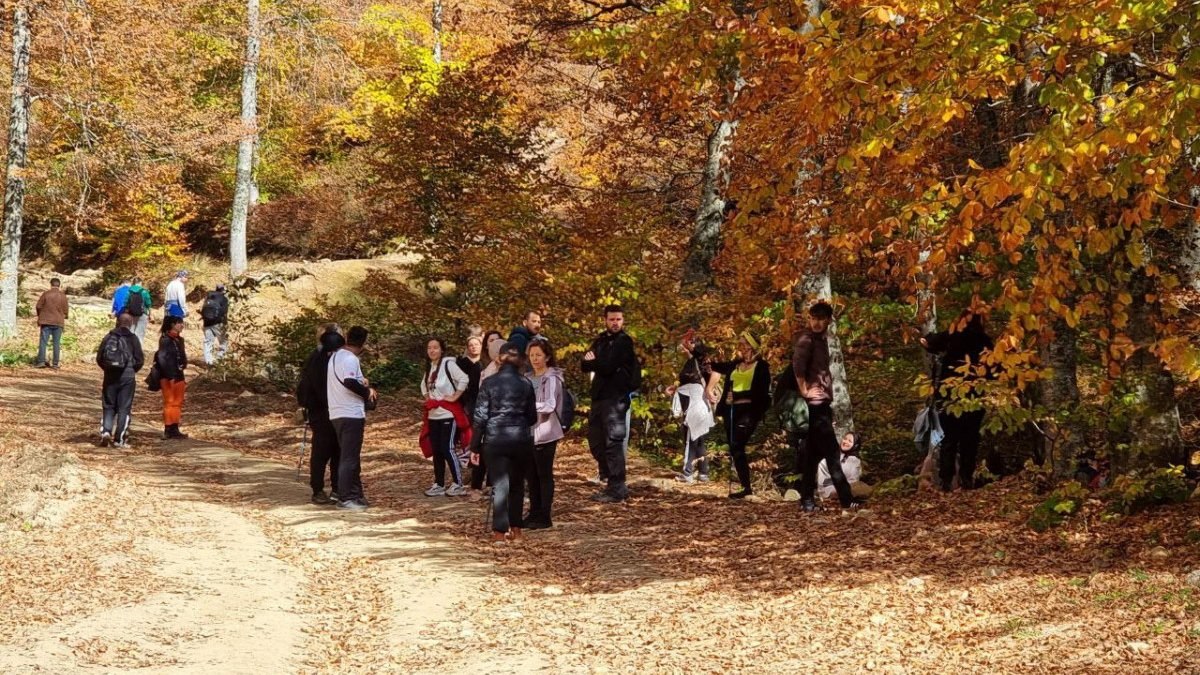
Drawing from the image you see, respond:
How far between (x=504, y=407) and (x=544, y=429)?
0.65m

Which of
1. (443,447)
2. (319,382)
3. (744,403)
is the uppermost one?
(319,382)

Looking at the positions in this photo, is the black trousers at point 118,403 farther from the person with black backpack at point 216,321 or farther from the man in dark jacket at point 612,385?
the person with black backpack at point 216,321

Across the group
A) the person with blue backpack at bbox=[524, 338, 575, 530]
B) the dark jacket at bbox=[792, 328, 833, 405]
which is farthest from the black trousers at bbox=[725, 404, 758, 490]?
the person with blue backpack at bbox=[524, 338, 575, 530]

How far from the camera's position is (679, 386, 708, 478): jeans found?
14.0m

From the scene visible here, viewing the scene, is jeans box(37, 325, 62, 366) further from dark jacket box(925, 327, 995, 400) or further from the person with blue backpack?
dark jacket box(925, 327, 995, 400)

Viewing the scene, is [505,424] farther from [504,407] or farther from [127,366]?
[127,366]

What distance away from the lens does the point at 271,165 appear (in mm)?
37250

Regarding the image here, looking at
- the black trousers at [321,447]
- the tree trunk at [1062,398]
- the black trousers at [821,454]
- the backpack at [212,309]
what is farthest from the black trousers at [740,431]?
the backpack at [212,309]

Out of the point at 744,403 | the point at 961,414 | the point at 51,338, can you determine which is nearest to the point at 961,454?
the point at 961,414

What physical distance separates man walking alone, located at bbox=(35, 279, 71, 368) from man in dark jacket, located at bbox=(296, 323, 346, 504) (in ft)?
42.1

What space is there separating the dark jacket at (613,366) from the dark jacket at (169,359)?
22.5ft

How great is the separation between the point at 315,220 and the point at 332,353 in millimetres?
22849

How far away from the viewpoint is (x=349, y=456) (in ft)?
40.5

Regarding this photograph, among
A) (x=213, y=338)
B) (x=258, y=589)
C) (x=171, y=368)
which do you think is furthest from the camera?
(x=213, y=338)
